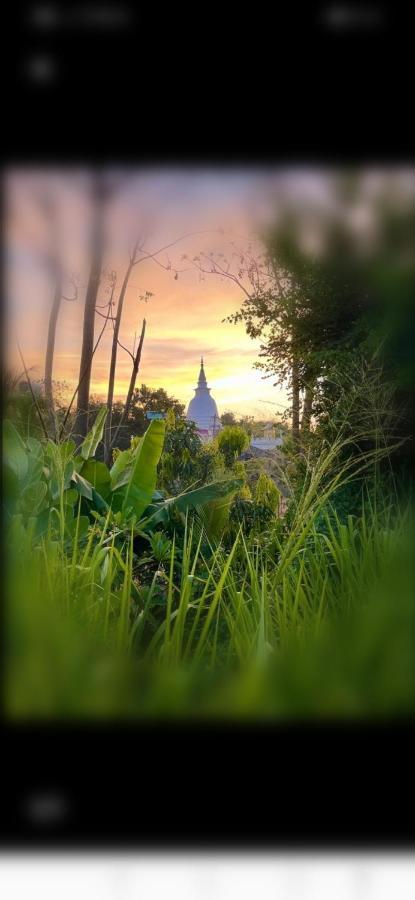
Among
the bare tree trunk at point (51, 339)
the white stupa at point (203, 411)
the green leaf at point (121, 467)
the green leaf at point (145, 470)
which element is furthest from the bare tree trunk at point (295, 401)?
the bare tree trunk at point (51, 339)

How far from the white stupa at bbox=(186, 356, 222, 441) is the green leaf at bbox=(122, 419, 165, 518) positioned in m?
0.15

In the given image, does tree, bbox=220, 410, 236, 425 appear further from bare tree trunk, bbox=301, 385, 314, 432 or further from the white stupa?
bare tree trunk, bbox=301, 385, 314, 432

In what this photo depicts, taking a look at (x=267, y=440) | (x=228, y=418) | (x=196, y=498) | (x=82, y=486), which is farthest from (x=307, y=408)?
(x=82, y=486)

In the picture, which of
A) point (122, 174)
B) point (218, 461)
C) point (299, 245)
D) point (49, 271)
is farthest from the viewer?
point (218, 461)

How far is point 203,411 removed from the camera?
8.69 ft

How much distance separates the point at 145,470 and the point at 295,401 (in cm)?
69

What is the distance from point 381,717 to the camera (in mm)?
1250

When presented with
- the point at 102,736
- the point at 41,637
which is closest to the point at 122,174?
the point at 41,637

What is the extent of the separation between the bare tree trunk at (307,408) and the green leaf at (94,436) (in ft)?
2.76

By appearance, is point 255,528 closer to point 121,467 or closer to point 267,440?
point 267,440

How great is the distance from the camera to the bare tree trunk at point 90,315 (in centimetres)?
167

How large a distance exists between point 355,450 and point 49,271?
1.44 m

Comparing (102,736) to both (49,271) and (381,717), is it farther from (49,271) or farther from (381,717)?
(49,271)

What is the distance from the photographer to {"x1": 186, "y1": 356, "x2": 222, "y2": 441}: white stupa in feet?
8.33
